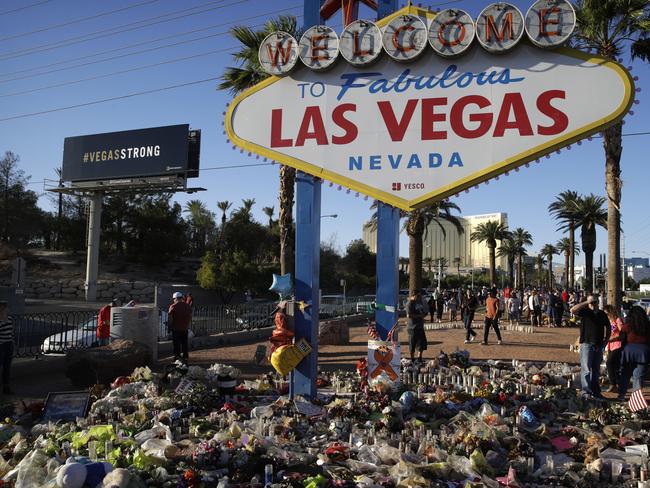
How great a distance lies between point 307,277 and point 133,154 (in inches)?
1329

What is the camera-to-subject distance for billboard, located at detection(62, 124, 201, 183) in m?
36.5

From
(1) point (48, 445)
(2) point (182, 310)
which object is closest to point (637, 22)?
(2) point (182, 310)

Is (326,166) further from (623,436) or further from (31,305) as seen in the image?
(31,305)

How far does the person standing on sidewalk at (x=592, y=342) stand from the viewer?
8789mm

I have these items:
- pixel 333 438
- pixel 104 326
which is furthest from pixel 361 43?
pixel 104 326

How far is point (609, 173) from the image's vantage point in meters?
15.0

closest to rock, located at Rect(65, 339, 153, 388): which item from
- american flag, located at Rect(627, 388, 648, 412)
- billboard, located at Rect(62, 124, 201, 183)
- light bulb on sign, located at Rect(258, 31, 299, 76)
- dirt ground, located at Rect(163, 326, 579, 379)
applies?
dirt ground, located at Rect(163, 326, 579, 379)

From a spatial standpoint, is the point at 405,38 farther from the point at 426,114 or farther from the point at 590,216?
the point at 590,216

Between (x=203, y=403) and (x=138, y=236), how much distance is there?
41235mm

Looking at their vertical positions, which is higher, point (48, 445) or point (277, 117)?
point (277, 117)

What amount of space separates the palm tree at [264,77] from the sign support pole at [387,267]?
9659 millimetres

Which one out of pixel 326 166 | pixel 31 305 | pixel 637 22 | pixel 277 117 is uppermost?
pixel 637 22

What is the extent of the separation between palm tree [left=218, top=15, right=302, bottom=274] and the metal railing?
288cm

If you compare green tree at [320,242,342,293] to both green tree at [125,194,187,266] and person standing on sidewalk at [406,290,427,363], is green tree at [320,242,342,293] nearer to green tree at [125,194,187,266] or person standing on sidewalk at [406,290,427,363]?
green tree at [125,194,187,266]
